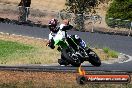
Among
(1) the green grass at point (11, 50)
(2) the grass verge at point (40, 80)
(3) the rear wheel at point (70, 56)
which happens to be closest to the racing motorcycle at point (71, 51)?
(3) the rear wheel at point (70, 56)

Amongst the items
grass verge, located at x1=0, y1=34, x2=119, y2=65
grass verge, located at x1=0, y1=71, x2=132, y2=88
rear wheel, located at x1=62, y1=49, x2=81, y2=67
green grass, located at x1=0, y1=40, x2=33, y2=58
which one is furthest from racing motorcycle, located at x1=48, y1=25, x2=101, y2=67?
green grass, located at x1=0, y1=40, x2=33, y2=58

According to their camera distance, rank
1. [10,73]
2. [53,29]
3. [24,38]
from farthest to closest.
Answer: [24,38] → [10,73] → [53,29]

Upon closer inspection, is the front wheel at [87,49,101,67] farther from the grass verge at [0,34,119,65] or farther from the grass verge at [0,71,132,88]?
the grass verge at [0,34,119,65]

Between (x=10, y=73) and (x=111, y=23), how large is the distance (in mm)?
28576

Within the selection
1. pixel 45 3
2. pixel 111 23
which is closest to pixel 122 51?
pixel 111 23

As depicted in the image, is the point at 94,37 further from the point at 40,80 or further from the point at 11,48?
the point at 40,80

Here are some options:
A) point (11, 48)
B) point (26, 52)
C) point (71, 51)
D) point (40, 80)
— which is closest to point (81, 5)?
point (11, 48)

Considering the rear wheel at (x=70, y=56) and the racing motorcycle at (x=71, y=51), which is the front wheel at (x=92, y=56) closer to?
the racing motorcycle at (x=71, y=51)

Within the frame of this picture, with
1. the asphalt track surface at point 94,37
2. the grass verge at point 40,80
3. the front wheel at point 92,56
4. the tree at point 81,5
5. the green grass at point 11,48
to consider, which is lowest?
the asphalt track surface at point 94,37

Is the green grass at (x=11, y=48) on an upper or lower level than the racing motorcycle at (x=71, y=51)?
lower

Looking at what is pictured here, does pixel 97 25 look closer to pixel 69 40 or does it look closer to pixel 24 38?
pixel 24 38

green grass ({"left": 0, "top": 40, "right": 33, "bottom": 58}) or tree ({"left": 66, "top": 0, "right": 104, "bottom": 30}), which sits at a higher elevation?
tree ({"left": 66, "top": 0, "right": 104, "bottom": 30})

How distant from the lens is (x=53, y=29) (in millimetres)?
14750

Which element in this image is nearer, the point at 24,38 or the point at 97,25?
the point at 24,38
